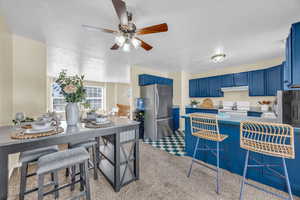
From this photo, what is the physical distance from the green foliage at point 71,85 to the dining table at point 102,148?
35cm

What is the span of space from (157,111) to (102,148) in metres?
1.89

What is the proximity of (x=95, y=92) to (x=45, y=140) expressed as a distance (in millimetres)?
7174

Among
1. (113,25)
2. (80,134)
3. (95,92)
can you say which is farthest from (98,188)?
(95,92)

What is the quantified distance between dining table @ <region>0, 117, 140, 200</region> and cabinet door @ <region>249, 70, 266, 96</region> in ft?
12.7

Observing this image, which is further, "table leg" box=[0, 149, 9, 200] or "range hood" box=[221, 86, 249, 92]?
"range hood" box=[221, 86, 249, 92]

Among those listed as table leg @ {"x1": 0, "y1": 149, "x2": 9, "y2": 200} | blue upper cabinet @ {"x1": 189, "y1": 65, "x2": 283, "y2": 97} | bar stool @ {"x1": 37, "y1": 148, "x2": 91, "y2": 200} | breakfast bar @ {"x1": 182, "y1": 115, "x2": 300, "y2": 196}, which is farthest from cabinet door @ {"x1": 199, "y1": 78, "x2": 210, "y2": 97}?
table leg @ {"x1": 0, "y1": 149, "x2": 9, "y2": 200}

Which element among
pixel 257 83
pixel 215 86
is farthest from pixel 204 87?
pixel 257 83

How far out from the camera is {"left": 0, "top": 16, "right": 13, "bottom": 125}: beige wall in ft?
5.26

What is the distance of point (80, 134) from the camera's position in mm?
1208

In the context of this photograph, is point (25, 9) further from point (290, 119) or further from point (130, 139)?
point (290, 119)

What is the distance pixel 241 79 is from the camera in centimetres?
377

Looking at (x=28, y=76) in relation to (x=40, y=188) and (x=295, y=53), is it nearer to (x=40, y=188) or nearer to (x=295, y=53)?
(x=40, y=188)

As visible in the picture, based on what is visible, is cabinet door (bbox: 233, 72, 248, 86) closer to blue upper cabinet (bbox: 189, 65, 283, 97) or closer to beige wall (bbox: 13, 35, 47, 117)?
blue upper cabinet (bbox: 189, 65, 283, 97)

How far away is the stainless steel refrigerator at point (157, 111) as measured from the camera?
3525mm
